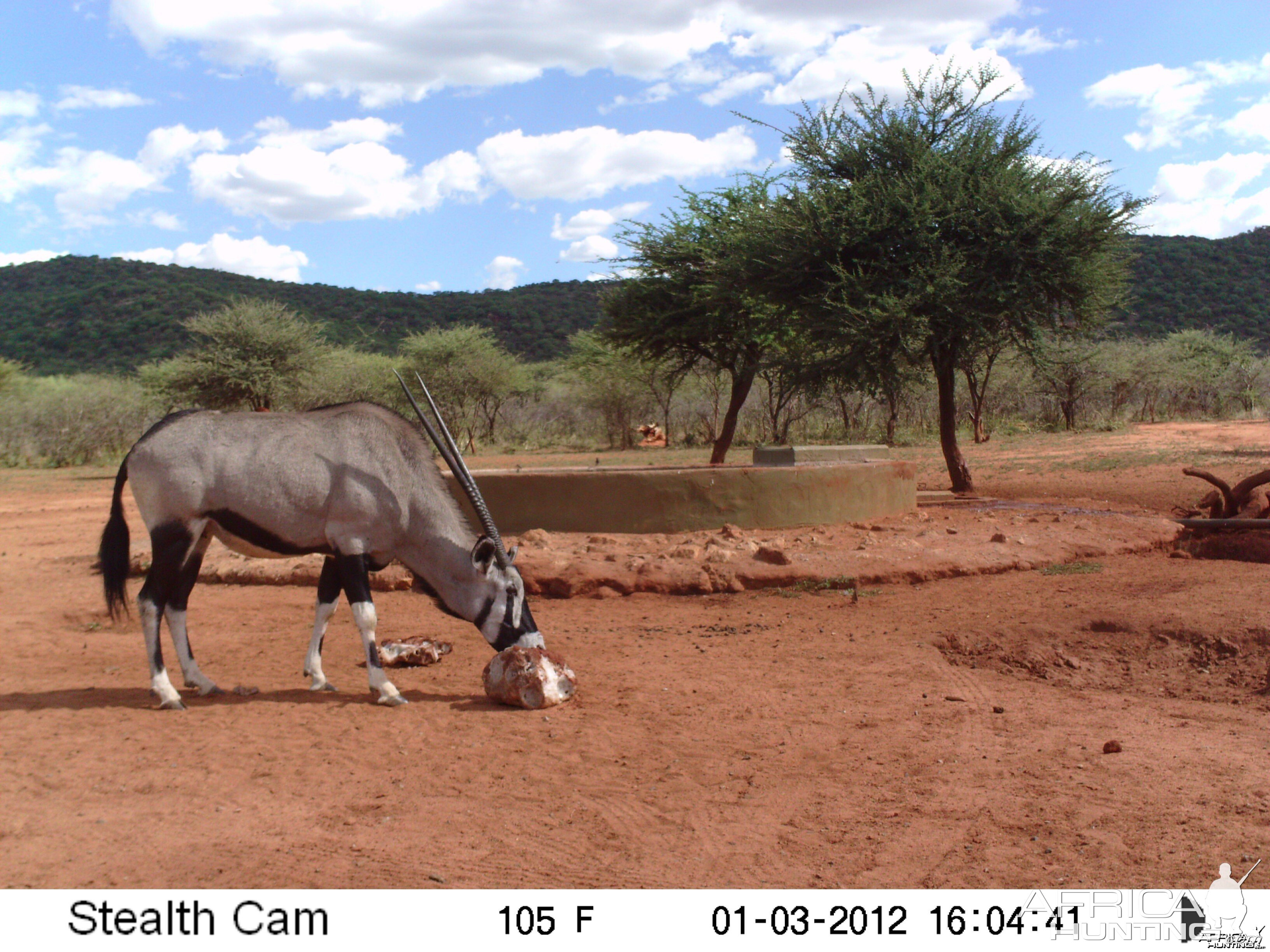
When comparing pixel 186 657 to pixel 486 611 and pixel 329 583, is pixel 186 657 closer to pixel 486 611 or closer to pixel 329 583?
pixel 329 583

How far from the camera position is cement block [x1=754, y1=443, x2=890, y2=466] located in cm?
1277

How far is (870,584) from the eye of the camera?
908 cm

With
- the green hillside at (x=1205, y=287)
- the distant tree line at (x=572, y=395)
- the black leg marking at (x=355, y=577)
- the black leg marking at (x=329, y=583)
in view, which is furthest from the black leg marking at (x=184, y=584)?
the green hillside at (x=1205, y=287)

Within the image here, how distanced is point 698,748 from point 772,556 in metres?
4.61

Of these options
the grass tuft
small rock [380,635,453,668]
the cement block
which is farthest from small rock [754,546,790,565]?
small rock [380,635,453,668]

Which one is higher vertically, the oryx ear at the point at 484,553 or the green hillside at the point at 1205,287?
the green hillside at the point at 1205,287

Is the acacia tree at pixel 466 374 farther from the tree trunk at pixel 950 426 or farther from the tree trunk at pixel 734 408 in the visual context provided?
the tree trunk at pixel 950 426

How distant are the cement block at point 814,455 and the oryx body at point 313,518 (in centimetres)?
677

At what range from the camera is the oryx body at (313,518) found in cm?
566

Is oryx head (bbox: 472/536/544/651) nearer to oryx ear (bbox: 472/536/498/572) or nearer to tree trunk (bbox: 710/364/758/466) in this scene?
oryx ear (bbox: 472/536/498/572)

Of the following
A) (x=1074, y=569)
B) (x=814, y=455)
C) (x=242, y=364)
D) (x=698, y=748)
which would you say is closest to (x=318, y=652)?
(x=698, y=748)

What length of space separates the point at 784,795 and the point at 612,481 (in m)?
6.44

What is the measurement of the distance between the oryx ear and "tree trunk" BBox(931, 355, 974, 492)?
9969 millimetres
